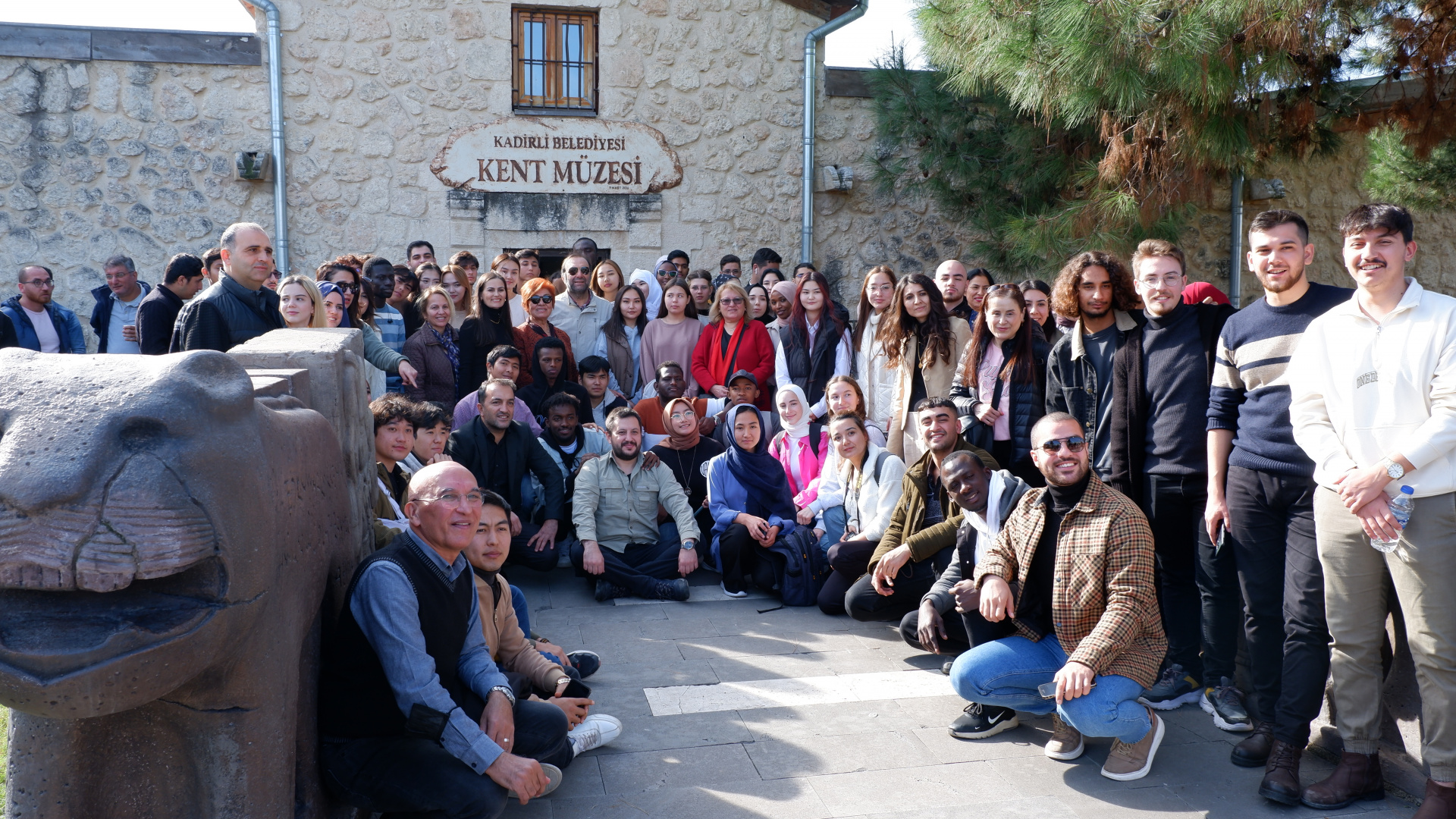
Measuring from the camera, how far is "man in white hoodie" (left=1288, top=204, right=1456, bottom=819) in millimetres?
2879

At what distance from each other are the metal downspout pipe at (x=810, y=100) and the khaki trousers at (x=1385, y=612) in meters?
6.91

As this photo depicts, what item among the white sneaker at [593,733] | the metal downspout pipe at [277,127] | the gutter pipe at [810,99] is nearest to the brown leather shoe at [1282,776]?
the white sneaker at [593,733]

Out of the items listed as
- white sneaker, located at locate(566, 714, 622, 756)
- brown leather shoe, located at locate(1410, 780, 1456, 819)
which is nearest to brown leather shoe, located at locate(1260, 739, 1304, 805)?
brown leather shoe, located at locate(1410, 780, 1456, 819)

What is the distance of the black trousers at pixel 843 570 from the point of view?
5.13 meters

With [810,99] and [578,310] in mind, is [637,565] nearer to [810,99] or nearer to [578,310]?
[578,310]

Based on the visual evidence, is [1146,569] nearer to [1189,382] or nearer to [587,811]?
[1189,382]

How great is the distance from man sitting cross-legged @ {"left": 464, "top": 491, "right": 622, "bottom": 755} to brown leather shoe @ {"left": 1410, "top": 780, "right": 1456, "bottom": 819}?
8.12 ft

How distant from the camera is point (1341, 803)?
10.2ft

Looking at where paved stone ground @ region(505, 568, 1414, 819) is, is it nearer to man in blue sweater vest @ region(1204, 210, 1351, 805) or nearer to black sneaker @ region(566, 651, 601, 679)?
black sneaker @ region(566, 651, 601, 679)

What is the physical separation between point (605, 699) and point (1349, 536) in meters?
2.62

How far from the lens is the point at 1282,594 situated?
346 cm

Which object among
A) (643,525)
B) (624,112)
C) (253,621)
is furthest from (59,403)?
(624,112)

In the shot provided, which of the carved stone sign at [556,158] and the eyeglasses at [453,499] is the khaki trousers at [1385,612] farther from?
the carved stone sign at [556,158]

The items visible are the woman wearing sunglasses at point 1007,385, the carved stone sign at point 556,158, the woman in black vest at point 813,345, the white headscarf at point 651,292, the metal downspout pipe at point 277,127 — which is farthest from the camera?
the carved stone sign at point 556,158
